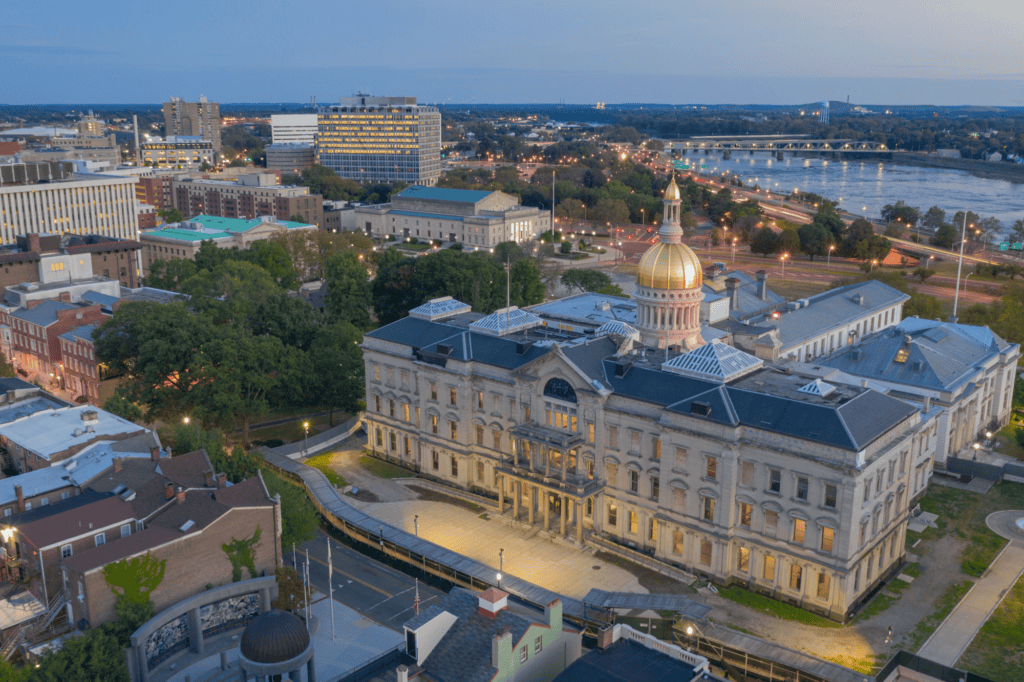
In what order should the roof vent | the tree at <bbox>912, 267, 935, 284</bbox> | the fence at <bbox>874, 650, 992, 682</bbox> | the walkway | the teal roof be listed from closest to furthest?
the fence at <bbox>874, 650, 992, 682</bbox>, the walkway, the roof vent, the tree at <bbox>912, 267, 935, 284</bbox>, the teal roof

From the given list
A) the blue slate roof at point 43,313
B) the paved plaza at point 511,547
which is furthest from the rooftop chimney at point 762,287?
the blue slate roof at point 43,313

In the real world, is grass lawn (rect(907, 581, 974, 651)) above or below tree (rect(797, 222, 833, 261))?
below

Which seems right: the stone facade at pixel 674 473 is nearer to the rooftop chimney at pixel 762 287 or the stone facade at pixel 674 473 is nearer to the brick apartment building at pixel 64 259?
the rooftop chimney at pixel 762 287

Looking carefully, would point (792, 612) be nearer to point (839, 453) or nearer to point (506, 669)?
point (839, 453)

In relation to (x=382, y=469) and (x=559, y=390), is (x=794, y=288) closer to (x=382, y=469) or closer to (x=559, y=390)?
(x=559, y=390)

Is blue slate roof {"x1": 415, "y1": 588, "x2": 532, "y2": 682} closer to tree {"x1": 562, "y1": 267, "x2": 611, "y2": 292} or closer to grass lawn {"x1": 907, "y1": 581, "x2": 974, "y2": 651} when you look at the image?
grass lawn {"x1": 907, "y1": 581, "x2": 974, "y2": 651}

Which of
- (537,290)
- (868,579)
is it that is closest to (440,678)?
(868,579)

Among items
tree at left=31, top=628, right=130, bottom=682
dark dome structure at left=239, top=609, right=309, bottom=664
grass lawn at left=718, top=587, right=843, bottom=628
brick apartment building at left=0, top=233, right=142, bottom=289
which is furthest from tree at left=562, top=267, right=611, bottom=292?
tree at left=31, top=628, right=130, bottom=682
